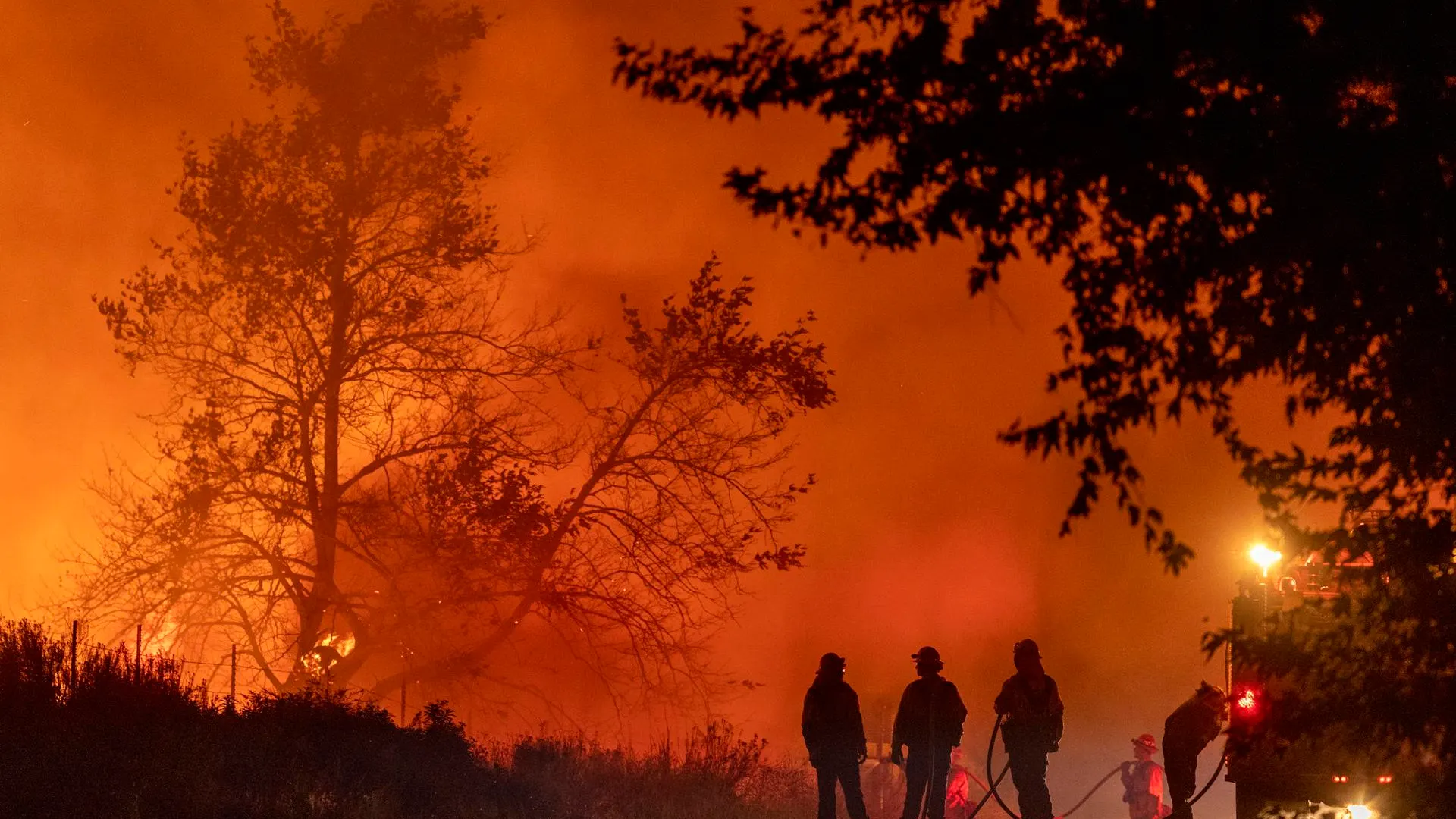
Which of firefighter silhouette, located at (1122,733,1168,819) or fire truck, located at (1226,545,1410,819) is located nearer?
fire truck, located at (1226,545,1410,819)

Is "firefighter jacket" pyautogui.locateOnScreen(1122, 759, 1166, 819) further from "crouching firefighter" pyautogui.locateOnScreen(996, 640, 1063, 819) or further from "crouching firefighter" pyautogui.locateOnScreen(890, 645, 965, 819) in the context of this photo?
"crouching firefighter" pyautogui.locateOnScreen(890, 645, 965, 819)

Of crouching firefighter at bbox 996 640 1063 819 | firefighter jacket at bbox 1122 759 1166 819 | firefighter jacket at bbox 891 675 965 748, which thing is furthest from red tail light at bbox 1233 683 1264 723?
firefighter jacket at bbox 1122 759 1166 819

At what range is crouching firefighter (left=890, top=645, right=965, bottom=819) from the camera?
14.1 metres

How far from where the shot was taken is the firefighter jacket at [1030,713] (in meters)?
14.0

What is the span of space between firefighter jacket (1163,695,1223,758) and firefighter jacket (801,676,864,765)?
280 centimetres

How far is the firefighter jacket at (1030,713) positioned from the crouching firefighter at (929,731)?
414mm

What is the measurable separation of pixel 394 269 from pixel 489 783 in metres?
6.16

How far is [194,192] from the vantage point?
675 inches

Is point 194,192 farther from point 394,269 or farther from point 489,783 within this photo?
point 489,783

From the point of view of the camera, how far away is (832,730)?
14.3 metres

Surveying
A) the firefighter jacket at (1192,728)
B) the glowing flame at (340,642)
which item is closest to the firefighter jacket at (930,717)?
the firefighter jacket at (1192,728)

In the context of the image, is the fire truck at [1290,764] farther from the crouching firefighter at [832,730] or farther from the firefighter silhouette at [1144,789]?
the firefighter silhouette at [1144,789]

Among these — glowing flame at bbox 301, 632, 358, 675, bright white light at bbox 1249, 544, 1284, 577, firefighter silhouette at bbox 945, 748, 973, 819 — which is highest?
bright white light at bbox 1249, 544, 1284, 577

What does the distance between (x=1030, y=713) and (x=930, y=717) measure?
867mm
